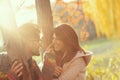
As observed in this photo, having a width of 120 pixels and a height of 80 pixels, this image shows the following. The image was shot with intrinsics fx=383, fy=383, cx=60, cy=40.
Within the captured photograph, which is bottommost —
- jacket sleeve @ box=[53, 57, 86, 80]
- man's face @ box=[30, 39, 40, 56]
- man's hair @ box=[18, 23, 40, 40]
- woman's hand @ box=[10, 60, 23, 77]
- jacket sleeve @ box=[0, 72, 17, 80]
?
jacket sleeve @ box=[53, 57, 86, 80]

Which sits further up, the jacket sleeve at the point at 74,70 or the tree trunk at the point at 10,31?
the tree trunk at the point at 10,31

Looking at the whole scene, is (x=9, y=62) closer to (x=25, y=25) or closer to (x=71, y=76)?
(x=25, y=25)

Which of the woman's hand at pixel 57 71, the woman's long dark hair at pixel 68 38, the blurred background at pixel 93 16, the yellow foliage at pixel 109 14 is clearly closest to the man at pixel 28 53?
the blurred background at pixel 93 16

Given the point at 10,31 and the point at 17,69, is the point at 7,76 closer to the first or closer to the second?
the point at 17,69

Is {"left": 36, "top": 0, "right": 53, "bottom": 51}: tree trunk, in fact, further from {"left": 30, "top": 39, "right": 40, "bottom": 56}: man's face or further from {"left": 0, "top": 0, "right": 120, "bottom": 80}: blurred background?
{"left": 30, "top": 39, "right": 40, "bottom": 56}: man's face

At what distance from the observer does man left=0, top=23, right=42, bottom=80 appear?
2.72 meters

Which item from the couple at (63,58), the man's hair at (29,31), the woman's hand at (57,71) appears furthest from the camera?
the woman's hand at (57,71)

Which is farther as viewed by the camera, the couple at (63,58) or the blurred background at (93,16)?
the blurred background at (93,16)

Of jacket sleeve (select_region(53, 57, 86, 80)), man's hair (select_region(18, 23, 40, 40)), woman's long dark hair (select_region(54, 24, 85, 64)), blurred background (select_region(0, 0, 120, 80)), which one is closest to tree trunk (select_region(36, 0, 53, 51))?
blurred background (select_region(0, 0, 120, 80))

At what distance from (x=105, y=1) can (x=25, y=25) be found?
2.40 feet

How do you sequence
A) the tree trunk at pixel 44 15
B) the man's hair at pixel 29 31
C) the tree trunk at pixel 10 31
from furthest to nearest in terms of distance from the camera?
the tree trunk at pixel 44 15 → the man's hair at pixel 29 31 → the tree trunk at pixel 10 31

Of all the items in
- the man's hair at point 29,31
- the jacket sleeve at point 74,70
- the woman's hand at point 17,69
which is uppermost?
the man's hair at point 29,31

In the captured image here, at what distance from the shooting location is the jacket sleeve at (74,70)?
3.16 m

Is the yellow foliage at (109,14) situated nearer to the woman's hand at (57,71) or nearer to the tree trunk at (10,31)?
the woman's hand at (57,71)
